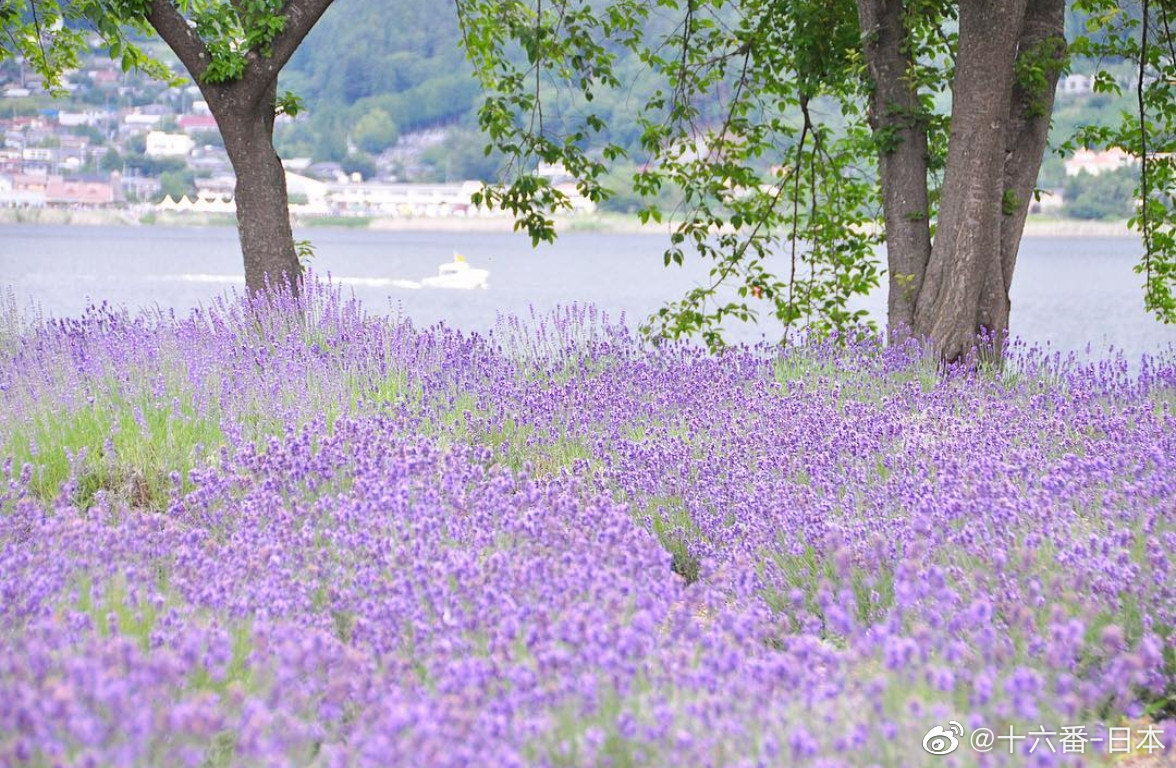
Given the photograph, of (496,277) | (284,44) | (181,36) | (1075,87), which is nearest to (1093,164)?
(1075,87)

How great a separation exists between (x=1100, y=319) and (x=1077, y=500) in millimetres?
32045

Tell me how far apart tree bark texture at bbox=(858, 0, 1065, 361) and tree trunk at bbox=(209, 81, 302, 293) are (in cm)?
390

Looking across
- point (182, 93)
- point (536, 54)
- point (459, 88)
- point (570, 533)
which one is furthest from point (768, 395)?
point (182, 93)

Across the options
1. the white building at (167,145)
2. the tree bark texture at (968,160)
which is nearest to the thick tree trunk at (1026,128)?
the tree bark texture at (968,160)

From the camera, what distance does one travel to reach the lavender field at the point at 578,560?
7.42 ft

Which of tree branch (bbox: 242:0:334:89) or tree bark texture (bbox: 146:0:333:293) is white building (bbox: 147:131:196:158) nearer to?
tree bark texture (bbox: 146:0:333:293)

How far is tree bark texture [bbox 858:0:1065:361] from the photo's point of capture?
694 cm

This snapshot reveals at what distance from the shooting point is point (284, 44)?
7.86 metres

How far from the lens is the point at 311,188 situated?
239 ft

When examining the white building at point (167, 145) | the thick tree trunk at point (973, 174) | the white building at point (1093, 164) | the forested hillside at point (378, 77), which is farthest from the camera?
the white building at point (167, 145)

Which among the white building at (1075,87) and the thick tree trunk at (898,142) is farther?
the white building at (1075,87)

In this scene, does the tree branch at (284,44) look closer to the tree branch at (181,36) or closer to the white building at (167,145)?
the tree branch at (181,36)

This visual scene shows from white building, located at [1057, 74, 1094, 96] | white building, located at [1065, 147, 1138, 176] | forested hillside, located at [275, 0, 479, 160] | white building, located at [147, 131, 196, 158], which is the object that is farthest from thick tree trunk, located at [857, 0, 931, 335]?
white building, located at [147, 131, 196, 158]

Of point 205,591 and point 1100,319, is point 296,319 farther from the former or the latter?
point 1100,319
